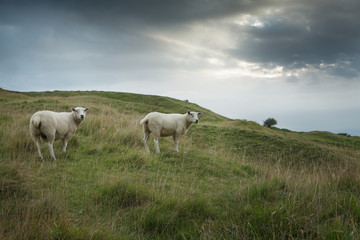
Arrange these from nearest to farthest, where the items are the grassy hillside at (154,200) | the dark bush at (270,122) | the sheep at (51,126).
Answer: the grassy hillside at (154,200)
the sheep at (51,126)
the dark bush at (270,122)

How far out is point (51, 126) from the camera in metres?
7.90

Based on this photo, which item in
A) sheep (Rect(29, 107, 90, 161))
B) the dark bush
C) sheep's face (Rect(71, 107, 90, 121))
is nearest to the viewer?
sheep (Rect(29, 107, 90, 161))

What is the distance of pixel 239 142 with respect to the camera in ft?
62.3

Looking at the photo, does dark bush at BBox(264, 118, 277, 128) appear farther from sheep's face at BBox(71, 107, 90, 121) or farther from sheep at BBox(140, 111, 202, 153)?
sheep's face at BBox(71, 107, 90, 121)

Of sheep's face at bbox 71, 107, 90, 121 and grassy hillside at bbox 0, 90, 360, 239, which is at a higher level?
sheep's face at bbox 71, 107, 90, 121

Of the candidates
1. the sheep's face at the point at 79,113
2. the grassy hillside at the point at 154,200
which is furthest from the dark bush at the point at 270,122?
the sheep's face at the point at 79,113

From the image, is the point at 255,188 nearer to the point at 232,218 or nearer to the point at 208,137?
the point at 232,218

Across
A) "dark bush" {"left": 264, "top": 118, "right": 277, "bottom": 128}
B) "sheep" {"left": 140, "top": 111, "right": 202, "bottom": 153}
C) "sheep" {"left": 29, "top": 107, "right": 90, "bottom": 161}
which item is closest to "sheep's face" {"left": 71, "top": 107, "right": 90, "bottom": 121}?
"sheep" {"left": 29, "top": 107, "right": 90, "bottom": 161}

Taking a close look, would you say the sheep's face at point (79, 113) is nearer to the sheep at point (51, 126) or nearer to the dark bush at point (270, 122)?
the sheep at point (51, 126)

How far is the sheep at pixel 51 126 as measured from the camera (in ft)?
25.4

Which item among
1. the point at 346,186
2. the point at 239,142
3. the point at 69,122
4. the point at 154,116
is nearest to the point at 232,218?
the point at 346,186

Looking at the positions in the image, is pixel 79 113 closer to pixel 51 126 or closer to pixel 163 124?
pixel 51 126

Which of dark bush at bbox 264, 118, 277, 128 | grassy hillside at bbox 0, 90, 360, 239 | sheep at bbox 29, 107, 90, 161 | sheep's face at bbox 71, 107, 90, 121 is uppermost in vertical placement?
dark bush at bbox 264, 118, 277, 128

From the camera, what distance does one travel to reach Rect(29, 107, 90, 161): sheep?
773 centimetres
